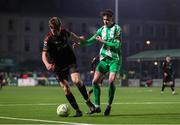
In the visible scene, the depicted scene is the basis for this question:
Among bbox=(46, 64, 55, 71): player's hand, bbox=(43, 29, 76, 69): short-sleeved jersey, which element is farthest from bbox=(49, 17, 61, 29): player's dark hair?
bbox=(46, 64, 55, 71): player's hand

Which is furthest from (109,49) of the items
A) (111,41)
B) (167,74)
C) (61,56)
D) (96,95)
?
(167,74)

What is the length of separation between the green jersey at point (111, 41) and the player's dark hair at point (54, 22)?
4.02 ft

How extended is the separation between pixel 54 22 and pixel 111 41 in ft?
6.20

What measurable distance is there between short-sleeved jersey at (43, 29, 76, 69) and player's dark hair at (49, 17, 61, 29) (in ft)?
1.08

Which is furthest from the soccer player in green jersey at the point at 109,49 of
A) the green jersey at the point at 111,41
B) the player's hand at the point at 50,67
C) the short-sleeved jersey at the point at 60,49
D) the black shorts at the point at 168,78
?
the black shorts at the point at 168,78

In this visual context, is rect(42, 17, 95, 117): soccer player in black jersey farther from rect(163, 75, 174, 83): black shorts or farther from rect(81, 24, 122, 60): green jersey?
rect(163, 75, 174, 83): black shorts

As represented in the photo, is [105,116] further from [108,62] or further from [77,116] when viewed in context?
[108,62]

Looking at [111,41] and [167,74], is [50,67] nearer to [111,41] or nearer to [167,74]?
[111,41]

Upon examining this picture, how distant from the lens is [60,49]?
1465 centimetres

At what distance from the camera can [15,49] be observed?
118 metres

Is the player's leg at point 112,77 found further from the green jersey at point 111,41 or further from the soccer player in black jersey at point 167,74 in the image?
the soccer player in black jersey at point 167,74

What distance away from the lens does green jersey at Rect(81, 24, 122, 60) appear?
50.6ft

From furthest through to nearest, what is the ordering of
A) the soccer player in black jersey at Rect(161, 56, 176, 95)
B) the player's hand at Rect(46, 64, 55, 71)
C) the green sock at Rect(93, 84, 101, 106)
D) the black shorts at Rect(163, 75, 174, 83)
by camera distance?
1. the black shorts at Rect(163, 75, 174, 83)
2. the soccer player in black jersey at Rect(161, 56, 176, 95)
3. the green sock at Rect(93, 84, 101, 106)
4. the player's hand at Rect(46, 64, 55, 71)

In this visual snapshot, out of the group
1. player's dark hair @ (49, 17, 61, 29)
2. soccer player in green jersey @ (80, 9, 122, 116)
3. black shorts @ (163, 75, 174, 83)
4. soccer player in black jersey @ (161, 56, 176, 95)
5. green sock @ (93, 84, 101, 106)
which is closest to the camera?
player's dark hair @ (49, 17, 61, 29)
